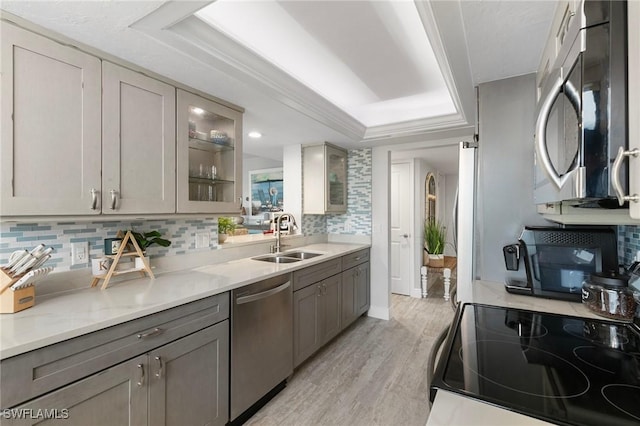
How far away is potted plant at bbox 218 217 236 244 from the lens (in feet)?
8.16

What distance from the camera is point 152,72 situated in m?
1.61

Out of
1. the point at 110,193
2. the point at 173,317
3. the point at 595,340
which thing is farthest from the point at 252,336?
the point at 595,340

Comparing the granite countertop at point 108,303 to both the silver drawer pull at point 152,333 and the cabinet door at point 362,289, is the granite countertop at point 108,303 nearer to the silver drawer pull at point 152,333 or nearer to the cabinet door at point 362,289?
the silver drawer pull at point 152,333

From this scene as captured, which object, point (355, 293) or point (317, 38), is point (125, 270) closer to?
point (317, 38)

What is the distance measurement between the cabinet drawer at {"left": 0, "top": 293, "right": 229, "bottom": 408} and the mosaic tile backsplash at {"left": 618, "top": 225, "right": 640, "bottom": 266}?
2.01 metres

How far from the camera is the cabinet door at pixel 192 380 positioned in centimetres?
130

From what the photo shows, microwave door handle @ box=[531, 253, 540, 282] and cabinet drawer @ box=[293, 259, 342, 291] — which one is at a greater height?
microwave door handle @ box=[531, 253, 540, 282]

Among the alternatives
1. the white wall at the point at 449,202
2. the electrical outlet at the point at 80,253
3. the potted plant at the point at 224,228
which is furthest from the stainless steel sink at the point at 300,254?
the white wall at the point at 449,202

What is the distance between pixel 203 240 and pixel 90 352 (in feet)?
3.89

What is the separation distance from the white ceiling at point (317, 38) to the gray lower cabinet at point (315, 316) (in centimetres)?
149

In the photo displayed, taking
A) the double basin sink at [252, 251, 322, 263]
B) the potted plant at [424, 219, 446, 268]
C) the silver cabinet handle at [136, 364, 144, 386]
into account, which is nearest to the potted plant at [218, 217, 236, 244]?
the double basin sink at [252, 251, 322, 263]

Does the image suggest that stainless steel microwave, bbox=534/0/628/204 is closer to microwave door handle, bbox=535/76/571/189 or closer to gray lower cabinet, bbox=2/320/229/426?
microwave door handle, bbox=535/76/571/189

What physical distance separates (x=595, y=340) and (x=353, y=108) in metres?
2.58

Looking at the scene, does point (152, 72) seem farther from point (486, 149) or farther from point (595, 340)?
point (595, 340)
